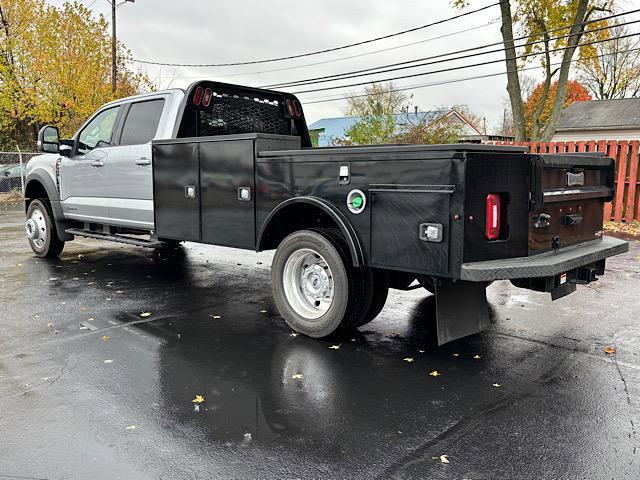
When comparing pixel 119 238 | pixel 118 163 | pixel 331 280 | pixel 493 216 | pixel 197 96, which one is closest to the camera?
pixel 493 216

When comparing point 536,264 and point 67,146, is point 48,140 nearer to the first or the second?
point 67,146

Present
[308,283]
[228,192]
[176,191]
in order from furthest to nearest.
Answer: [176,191] → [228,192] → [308,283]

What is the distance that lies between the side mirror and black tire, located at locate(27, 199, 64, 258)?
41.0 inches

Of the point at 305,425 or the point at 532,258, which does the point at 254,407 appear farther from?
the point at 532,258

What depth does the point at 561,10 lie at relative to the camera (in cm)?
2031

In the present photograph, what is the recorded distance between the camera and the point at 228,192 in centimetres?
544

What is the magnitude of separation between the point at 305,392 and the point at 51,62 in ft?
82.8

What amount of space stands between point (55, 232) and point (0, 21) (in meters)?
22.8

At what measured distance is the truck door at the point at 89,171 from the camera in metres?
7.45

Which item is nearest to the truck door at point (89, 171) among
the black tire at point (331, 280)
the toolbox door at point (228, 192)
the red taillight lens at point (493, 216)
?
the toolbox door at point (228, 192)

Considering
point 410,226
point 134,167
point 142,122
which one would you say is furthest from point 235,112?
point 410,226

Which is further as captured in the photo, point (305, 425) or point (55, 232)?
point (55, 232)

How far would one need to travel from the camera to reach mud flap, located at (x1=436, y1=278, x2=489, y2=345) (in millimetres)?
4203

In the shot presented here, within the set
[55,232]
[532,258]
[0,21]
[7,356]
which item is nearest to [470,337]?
[532,258]
